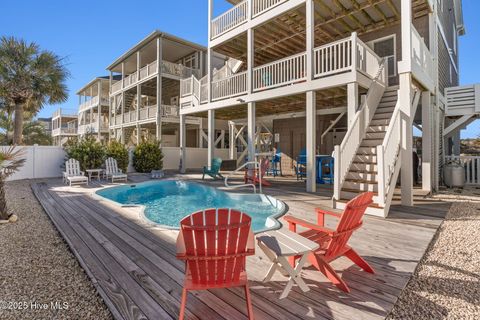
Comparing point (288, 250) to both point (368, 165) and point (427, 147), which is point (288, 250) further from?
point (427, 147)

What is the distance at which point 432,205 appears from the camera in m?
6.07

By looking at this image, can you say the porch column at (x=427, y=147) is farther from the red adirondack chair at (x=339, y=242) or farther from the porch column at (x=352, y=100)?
the red adirondack chair at (x=339, y=242)

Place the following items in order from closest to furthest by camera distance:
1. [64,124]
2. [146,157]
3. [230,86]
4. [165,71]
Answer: [230,86] < [146,157] < [165,71] < [64,124]

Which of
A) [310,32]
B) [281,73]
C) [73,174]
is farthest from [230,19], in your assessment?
[73,174]

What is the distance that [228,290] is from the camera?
2439 millimetres

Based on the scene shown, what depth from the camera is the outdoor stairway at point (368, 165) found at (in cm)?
561

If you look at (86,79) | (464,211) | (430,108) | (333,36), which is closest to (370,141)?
(464,211)

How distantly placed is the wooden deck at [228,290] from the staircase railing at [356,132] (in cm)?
124

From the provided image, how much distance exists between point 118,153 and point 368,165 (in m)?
11.5

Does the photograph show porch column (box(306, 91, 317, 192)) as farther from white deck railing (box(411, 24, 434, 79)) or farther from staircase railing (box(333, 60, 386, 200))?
white deck railing (box(411, 24, 434, 79))

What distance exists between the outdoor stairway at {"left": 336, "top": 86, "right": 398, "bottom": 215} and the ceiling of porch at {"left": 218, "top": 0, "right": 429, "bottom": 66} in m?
3.45

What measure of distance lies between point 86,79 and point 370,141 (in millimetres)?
29093

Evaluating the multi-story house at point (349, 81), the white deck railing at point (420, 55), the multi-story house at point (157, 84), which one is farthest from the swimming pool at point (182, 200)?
the multi-story house at point (157, 84)

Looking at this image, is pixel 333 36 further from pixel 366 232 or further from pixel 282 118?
pixel 366 232
